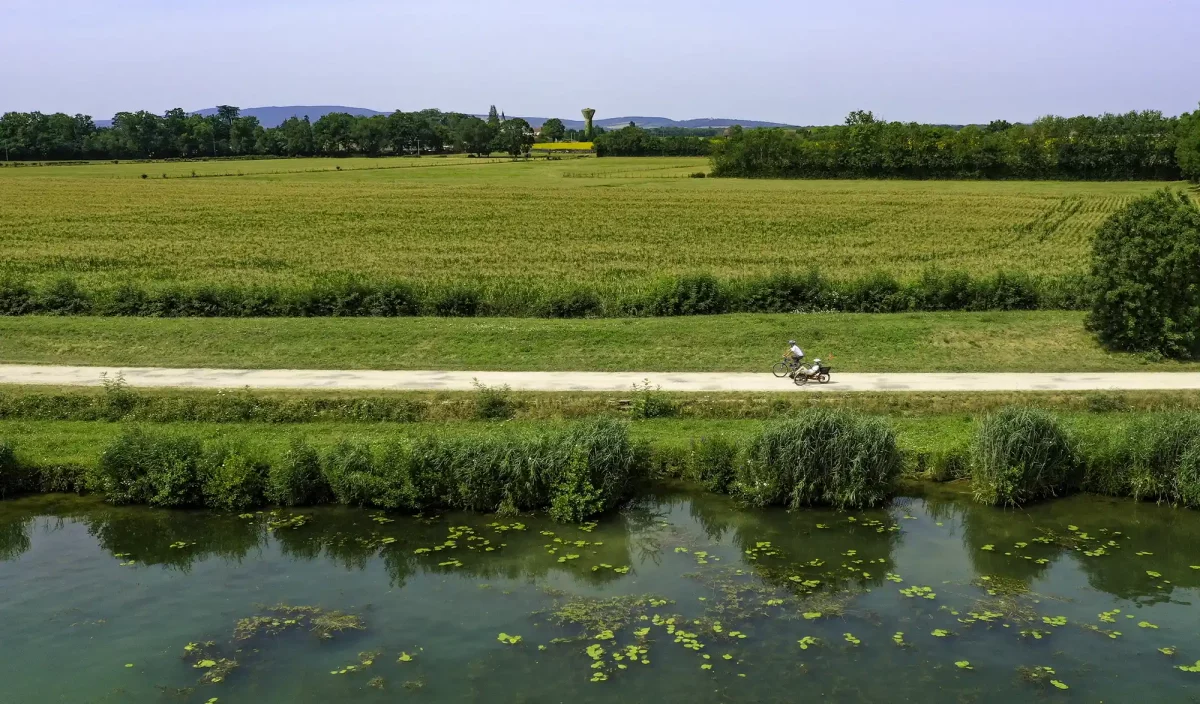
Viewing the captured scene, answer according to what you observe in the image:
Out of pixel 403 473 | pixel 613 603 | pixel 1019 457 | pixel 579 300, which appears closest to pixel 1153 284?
pixel 1019 457

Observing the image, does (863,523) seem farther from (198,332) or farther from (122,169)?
(122,169)

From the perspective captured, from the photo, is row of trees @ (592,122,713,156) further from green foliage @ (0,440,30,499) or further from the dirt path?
green foliage @ (0,440,30,499)

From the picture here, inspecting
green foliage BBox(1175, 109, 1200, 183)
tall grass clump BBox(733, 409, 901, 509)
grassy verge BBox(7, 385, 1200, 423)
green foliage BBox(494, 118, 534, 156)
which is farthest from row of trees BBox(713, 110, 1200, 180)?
tall grass clump BBox(733, 409, 901, 509)

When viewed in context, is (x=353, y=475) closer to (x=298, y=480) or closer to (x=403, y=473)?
(x=403, y=473)

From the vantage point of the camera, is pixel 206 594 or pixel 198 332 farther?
Answer: pixel 198 332

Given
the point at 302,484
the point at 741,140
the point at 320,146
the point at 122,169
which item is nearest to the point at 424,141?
the point at 320,146
